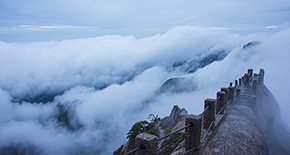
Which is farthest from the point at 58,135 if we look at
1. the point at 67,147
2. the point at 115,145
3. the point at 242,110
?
the point at 242,110

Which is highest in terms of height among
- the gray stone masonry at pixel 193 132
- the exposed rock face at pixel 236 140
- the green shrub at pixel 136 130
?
the gray stone masonry at pixel 193 132

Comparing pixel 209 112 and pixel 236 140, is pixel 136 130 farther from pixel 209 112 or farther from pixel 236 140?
pixel 236 140

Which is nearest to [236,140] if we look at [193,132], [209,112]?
[209,112]

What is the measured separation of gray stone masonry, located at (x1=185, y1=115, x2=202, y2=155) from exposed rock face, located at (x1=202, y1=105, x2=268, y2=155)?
0.75 metres

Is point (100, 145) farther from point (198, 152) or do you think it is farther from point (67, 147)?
point (198, 152)

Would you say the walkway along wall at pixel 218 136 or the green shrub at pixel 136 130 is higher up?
the walkway along wall at pixel 218 136

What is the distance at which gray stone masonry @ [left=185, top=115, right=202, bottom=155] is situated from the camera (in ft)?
24.6

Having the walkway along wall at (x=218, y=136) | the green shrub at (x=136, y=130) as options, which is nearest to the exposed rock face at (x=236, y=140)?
the walkway along wall at (x=218, y=136)

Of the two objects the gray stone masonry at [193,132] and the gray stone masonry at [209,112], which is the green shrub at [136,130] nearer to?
the gray stone masonry at [209,112]

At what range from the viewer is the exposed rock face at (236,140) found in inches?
337

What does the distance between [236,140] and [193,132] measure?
10.6 ft

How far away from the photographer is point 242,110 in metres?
14.3

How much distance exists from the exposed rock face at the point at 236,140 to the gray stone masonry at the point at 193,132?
755mm

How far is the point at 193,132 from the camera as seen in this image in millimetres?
7688
